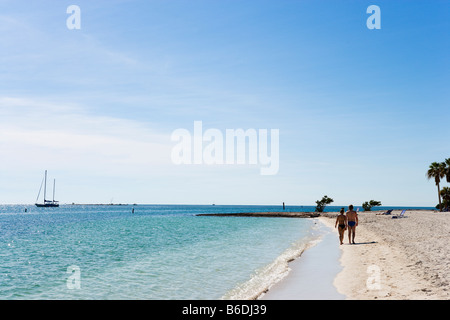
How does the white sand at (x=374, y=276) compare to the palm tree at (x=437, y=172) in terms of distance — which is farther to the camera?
the palm tree at (x=437, y=172)

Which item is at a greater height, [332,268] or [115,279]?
[332,268]

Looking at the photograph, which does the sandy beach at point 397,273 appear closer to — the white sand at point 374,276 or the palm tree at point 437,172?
the white sand at point 374,276

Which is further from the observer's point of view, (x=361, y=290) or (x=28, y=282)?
(x=28, y=282)

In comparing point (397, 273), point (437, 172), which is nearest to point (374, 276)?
point (397, 273)

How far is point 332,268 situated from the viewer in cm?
1428

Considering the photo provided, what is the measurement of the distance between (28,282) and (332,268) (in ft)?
47.3

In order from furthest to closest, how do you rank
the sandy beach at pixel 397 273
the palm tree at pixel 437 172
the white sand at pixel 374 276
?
the palm tree at pixel 437 172
the white sand at pixel 374 276
the sandy beach at pixel 397 273

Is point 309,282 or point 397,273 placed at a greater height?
point 397,273

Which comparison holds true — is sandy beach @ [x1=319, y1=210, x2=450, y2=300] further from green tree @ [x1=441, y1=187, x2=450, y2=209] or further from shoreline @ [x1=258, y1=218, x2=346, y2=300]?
green tree @ [x1=441, y1=187, x2=450, y2=209]

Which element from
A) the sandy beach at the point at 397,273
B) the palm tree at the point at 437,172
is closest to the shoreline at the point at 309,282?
the sandy beach at the point at 397,273

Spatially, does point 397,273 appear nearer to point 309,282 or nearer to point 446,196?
point 309,282

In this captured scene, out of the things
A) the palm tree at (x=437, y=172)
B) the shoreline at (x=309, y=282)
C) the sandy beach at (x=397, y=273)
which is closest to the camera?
the sandy beach at (x=397, y=273)
